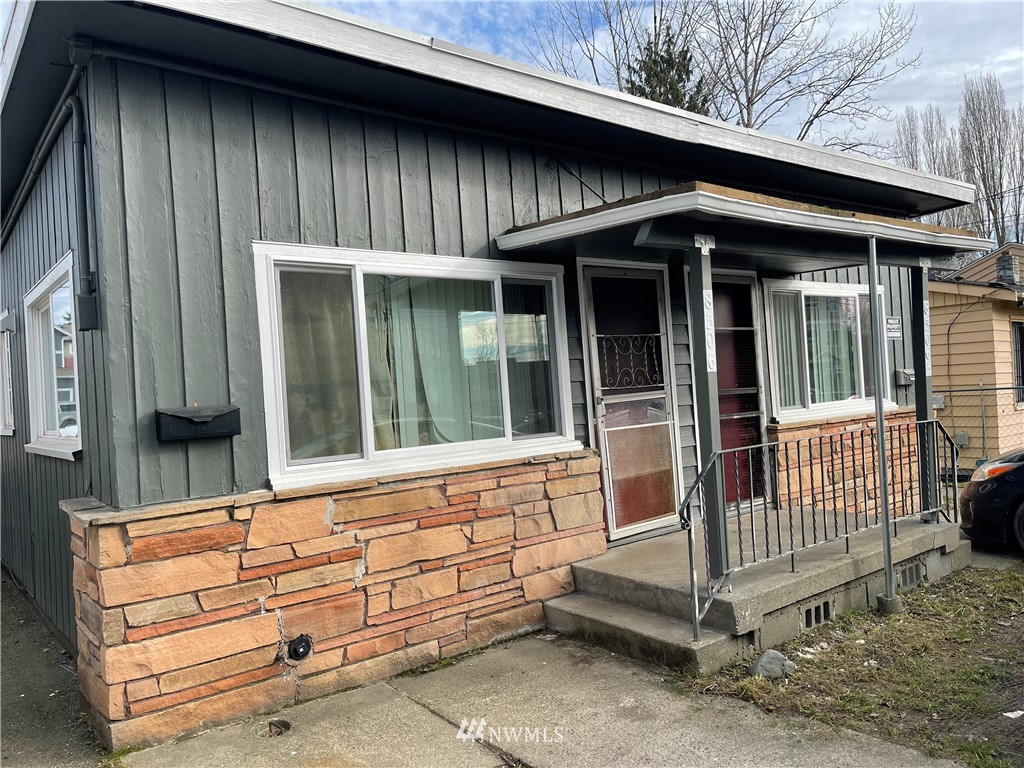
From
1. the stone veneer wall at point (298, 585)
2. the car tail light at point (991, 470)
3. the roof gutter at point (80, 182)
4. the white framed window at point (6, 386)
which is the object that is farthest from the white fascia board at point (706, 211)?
the white framed window at point (6, 386)

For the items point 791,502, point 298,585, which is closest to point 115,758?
point 298,585

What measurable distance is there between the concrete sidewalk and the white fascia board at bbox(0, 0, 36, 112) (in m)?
3.31

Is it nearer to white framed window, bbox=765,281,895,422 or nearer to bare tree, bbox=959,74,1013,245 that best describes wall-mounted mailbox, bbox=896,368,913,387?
white framed window, bbox=765,281,895,422

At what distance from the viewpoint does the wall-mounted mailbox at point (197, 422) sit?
3633 millimetres

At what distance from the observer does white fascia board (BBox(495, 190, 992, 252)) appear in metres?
3.97

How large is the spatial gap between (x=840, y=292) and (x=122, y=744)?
23.2 ft

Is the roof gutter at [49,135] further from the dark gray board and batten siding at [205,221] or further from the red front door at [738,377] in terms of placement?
the red front door at [738,377]

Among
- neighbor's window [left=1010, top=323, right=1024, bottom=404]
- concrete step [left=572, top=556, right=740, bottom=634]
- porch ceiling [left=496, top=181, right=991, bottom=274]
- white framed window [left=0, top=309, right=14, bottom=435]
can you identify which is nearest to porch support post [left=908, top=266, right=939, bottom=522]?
porch ceiling [left=496, top=181, right=991, bottom=274]

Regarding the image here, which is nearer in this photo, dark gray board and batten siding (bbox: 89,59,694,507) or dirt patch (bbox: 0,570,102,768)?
dirt patch (bbox: 0,570,102,768)

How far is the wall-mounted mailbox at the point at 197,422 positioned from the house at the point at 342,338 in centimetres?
Answer: 2

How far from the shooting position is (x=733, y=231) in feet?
14.9

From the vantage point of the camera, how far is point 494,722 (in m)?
3.56

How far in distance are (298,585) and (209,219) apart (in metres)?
1.93

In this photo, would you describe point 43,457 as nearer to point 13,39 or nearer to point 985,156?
point 13,39
